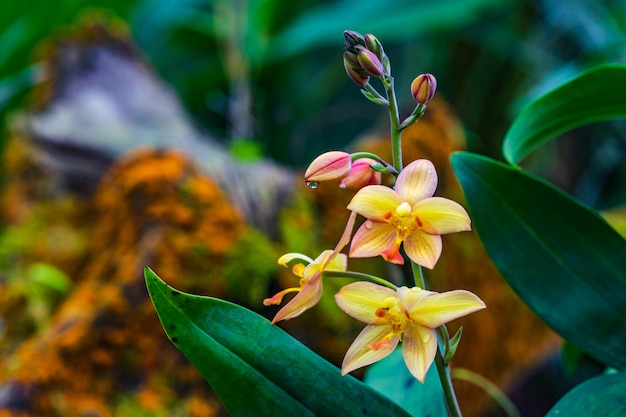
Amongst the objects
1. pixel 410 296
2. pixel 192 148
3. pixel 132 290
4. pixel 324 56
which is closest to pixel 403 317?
pixel 410 296

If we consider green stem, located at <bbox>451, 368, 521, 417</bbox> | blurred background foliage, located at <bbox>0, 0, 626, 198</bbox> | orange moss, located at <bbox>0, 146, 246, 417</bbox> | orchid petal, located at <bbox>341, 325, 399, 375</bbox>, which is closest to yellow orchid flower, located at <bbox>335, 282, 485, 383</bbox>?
orchid petal, located at <bbox>341, 325, 399, 375</bbox>

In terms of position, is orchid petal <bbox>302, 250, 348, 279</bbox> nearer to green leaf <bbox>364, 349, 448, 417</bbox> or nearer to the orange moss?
green leaf <bbox>364, 349, 448, 417</bbox>

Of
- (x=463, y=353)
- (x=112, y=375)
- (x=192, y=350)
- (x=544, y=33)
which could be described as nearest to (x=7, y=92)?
(x=112, y=375)

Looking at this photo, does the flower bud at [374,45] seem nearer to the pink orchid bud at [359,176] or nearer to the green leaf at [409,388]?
the pink orchid bud at [359,176]

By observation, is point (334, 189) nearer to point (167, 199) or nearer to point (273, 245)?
point (273, 245)

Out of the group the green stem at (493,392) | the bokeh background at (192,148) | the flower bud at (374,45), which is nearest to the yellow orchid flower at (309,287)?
the flower bud at (374,45)
